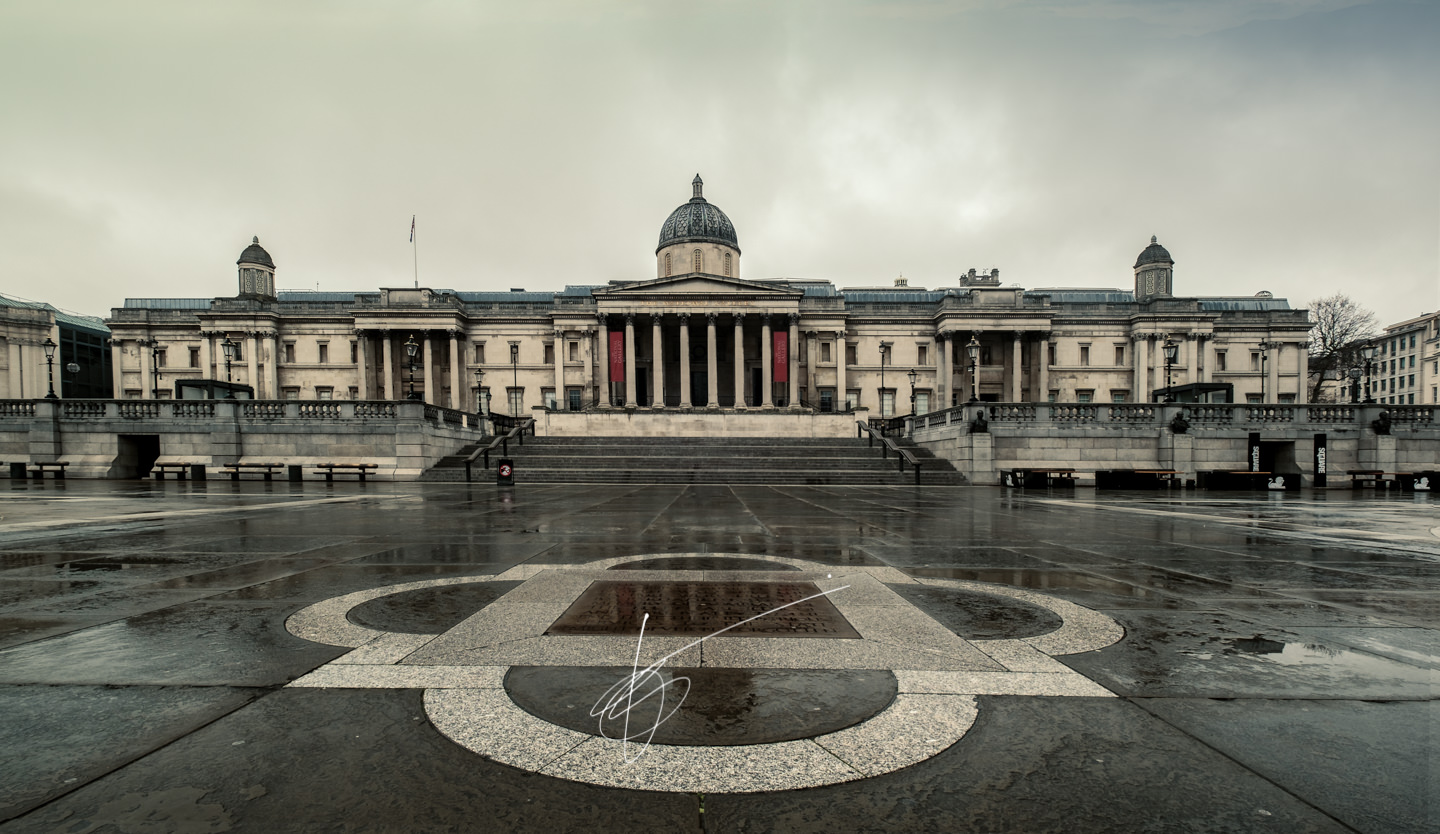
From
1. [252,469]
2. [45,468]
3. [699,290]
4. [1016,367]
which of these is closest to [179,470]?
[252,469]

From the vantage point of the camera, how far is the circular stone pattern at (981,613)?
14.6ft

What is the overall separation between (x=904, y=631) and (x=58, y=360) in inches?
3777

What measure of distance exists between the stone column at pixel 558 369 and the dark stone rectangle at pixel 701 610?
58.2 metres

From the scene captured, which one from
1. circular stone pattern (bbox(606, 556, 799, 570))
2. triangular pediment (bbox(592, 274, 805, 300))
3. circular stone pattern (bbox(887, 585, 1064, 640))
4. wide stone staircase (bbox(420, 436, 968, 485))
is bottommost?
wide stone staircase (bbox(420, 436, 968, 485))

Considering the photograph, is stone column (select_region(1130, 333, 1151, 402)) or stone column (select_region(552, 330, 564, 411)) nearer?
stone column (select_region(1130, 333, 1151, 402))

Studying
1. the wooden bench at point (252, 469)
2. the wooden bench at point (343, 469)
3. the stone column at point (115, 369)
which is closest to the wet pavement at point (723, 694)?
the wooden bench at point (343, 469)

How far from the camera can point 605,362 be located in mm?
58500

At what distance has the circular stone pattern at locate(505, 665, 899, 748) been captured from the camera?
2.80 meters

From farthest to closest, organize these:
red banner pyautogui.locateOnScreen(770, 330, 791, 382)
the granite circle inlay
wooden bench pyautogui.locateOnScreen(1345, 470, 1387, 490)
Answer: red banner pyautogui.locateOnScreen(770, 330, 791, 382) < wooden bench pyautogui.locateOnScreen(1345, 470, 1387, 490) < the granite circle inlay

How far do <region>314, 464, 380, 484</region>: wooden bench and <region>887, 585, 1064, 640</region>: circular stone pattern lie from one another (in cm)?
2819

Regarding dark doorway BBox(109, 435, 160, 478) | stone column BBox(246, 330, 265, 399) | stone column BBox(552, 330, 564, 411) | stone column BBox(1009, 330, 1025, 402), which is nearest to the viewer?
dark doorway BBox(109, 435, 160, 478)

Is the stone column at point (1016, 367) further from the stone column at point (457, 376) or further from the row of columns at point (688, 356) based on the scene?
the stone column at point (457, 376)

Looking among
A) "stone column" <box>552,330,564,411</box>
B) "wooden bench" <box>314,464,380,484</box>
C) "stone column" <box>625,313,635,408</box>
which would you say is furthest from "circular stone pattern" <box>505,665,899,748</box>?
"stone column" <box>552,330,564,411</box>

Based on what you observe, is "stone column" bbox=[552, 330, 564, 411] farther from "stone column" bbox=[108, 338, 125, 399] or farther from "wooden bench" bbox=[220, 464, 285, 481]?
"stone column" bbox=[108, 338, 125, 399]
